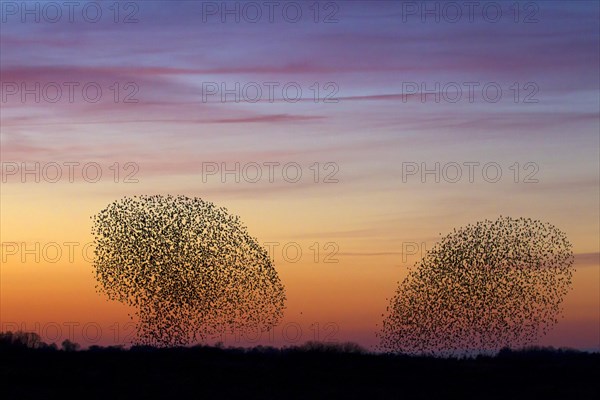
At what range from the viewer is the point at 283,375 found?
3606 centimetres

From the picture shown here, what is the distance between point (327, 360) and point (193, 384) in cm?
759

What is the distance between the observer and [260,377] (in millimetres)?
35625

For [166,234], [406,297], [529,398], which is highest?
[166,234]

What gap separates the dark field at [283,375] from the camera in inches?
1286

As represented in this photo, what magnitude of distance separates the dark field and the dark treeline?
36 mm

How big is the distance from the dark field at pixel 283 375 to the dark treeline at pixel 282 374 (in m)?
0.04

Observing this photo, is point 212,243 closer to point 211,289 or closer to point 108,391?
point 211,289

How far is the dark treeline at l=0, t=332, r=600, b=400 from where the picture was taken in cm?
3272

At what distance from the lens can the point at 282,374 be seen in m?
36.2

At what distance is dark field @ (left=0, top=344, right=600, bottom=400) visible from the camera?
32656 mm

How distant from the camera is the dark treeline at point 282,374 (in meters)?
32.7

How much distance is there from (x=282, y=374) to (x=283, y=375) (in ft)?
0.63

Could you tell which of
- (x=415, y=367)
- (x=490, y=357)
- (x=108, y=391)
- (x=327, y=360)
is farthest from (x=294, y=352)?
(x=108, y=391)

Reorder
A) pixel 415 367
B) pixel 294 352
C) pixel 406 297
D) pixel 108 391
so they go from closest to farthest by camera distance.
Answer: pixel 108 391, pixel 415 367, pixel 294 352, pixel 406 297
